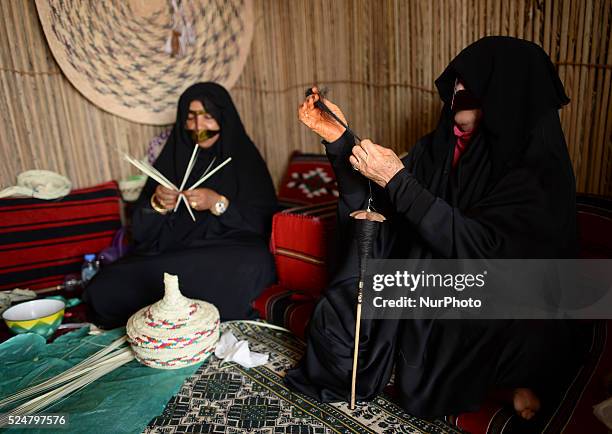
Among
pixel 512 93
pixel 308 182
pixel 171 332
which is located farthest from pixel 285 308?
pixel 512 93

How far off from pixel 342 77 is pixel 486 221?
167 centimetres

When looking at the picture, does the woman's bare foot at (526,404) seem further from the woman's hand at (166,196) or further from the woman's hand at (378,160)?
the woman's hand at (166,196)

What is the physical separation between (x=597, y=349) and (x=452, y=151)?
0.76 meters

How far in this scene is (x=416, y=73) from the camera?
247cm

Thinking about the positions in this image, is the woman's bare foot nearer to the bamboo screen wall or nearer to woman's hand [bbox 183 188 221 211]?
the bamboo screen wall

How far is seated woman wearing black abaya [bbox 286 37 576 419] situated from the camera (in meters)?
1.43

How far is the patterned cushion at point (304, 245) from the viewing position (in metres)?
2.24

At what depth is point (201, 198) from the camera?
94.7 inches

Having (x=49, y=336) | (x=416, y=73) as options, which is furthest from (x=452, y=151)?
(x=49, y=336)

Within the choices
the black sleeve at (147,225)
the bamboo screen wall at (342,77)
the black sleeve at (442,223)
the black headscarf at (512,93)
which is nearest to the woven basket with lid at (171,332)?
the black sleeve at (147,225)

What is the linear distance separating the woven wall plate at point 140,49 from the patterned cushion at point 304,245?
3.94 feet

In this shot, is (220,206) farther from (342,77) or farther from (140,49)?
(140,49)

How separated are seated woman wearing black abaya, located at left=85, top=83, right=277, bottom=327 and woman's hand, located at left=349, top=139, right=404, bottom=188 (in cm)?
108

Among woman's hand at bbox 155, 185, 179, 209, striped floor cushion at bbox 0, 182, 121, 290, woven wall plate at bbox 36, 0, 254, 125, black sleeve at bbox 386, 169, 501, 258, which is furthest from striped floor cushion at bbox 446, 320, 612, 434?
woven wall plate at bbox 36, 0, 254, 125
